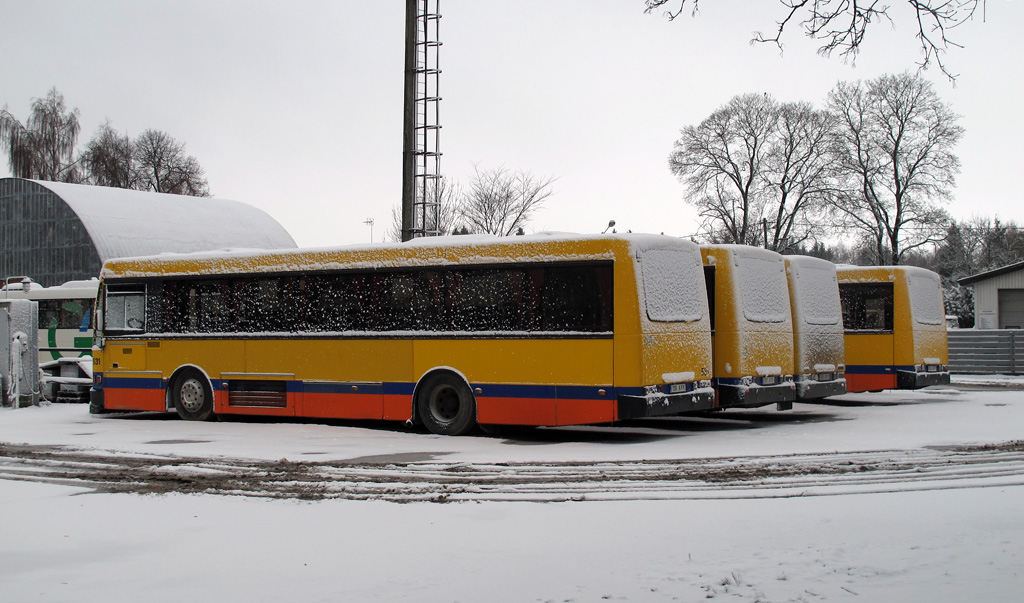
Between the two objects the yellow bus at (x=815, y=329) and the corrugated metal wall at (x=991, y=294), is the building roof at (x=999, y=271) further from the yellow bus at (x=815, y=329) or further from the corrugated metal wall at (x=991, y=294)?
the yellow bus at (x=815, y=329)

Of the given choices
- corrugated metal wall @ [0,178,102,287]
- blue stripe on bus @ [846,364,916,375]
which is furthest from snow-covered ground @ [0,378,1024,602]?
corrugated metal wall @ [0,178,102,287]

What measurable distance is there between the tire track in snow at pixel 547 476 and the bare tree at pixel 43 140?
2422 inches

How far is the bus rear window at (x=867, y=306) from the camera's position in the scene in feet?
69.5

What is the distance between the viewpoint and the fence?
105ft

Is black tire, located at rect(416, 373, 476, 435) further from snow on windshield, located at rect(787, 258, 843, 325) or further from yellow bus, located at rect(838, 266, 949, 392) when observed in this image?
yellow bus, located at rect(838, 266, 949, 392)

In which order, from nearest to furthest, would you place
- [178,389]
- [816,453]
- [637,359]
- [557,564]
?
1. [557,564]
2. [816,453]
3. [637,359]
4. [178,389]

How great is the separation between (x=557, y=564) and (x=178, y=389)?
510 inches

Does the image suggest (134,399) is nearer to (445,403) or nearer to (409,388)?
(409,388)

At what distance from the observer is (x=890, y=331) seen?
69.0 feet

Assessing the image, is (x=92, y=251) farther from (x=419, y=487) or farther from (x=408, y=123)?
(x=419, y=487)

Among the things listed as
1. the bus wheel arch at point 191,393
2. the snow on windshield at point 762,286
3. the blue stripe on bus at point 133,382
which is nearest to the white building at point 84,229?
the blue stripe on bus at point 133,382

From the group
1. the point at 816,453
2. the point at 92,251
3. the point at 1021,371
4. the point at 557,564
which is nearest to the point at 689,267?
the point at 816,453

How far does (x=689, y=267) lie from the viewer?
14.7 metres

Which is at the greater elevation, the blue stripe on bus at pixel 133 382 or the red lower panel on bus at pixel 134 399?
the blue stripe on bus at pixel 133 382
